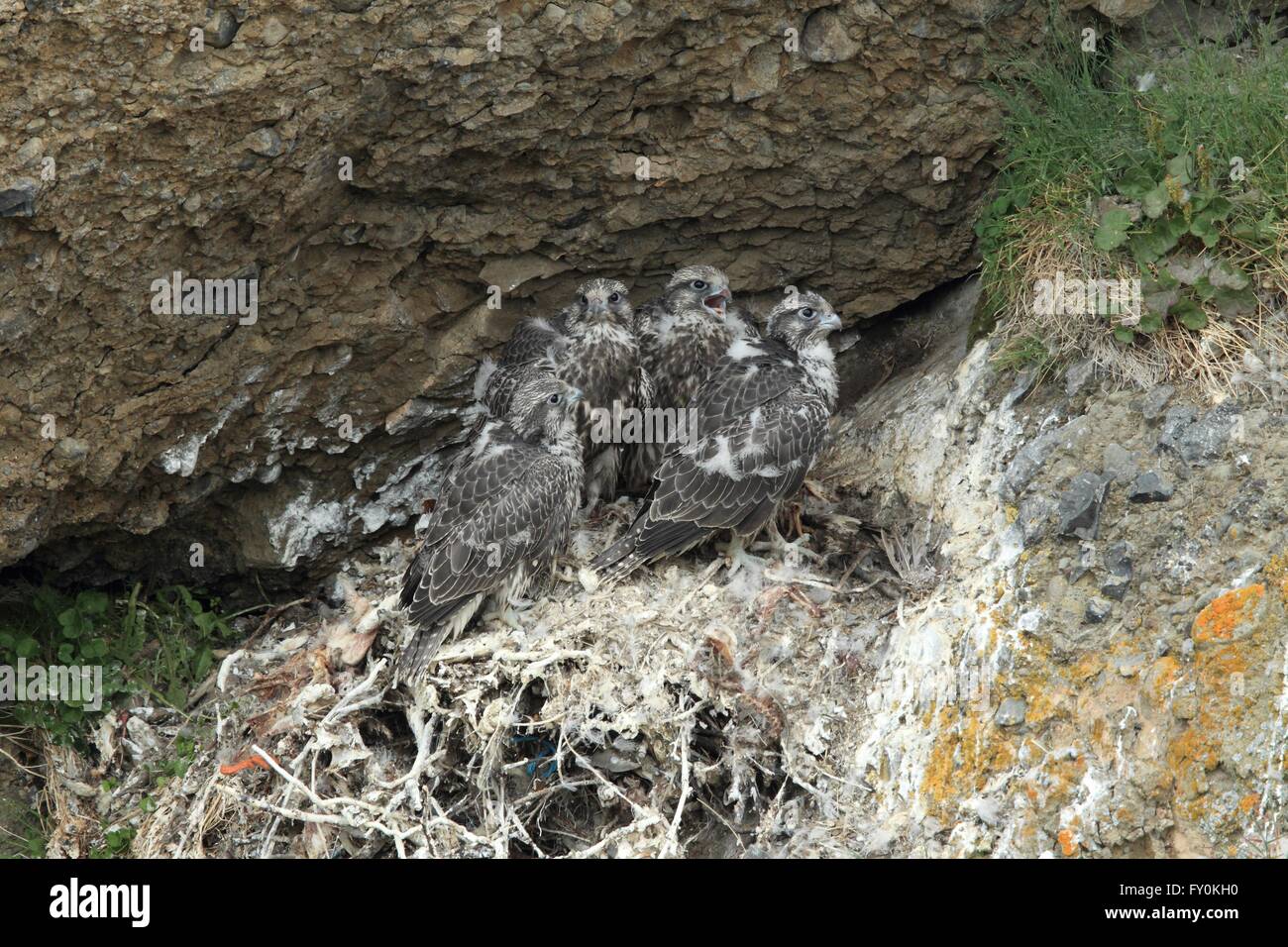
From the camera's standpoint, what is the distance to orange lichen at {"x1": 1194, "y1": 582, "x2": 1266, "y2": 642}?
459cm

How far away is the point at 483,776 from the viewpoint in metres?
5.41

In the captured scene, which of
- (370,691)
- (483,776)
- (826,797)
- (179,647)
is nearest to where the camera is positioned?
(826,797)

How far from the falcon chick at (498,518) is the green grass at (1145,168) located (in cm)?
191

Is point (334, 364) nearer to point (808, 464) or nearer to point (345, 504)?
point (345, 504)

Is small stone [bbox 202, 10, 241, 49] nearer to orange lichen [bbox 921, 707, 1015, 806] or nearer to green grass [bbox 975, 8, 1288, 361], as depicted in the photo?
green grass [bbox 975, 8, 1288, 361]

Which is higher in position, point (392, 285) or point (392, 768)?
point (392, 285)

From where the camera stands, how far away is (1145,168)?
5602 mm

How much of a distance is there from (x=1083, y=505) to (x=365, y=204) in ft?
9.71

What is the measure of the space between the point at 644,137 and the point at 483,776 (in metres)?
2.59

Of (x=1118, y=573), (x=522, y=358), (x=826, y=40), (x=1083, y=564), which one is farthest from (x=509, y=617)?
(x=826, y=40)

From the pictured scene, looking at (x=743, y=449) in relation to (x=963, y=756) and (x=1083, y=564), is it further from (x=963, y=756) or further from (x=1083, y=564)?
A: (x=963, y=756)

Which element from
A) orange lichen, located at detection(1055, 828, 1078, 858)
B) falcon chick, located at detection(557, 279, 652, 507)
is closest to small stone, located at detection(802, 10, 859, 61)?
falcon chick, located at detection(557, 279, 652, 507)

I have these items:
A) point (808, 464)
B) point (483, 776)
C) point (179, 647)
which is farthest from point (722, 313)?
point (179, 647)

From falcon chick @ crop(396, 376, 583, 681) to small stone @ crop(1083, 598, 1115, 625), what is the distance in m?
2.22
